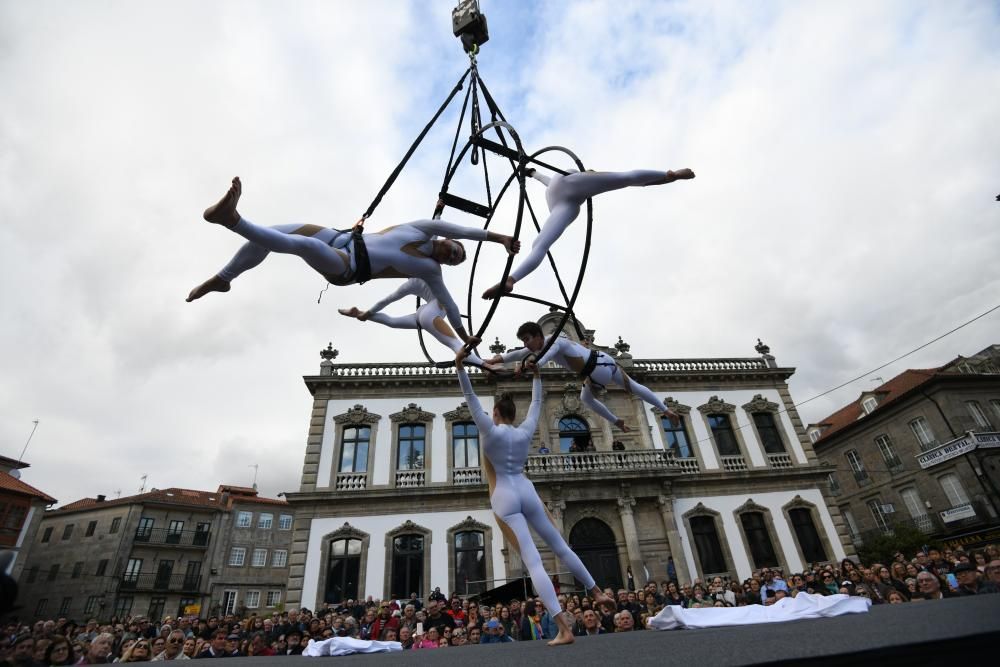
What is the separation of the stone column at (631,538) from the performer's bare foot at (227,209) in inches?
717

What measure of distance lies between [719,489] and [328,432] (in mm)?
16385

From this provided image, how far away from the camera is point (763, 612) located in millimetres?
5559

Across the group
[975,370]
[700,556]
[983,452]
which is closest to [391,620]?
[700,556]

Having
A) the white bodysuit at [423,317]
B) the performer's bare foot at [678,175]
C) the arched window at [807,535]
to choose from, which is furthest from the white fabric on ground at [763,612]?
the arched window at [807,535]

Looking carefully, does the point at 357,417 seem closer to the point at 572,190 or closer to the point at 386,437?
the point at 386,437

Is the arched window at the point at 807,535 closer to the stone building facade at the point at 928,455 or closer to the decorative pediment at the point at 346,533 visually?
the stone building facade at the point at 928,455

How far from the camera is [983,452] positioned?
25641mm

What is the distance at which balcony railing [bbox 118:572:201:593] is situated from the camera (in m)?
35.7

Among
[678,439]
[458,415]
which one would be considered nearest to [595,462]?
[678,439]

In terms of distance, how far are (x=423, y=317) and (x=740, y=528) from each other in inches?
761

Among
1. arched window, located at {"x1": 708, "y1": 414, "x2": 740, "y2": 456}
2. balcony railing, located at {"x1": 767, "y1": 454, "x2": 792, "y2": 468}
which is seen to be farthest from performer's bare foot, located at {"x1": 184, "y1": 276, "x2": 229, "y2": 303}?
balcony railing, located at {"x1": 767, "y1": 454, "x2": 792, "y2": 468}

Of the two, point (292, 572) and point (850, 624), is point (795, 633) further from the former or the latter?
point (292, 572)

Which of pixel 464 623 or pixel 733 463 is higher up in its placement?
pixel 733 463

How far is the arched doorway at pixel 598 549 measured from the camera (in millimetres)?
18141
